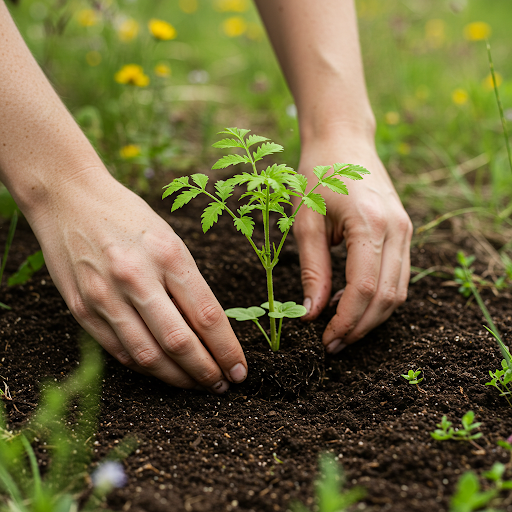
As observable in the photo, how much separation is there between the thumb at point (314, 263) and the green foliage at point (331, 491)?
21.5 inches

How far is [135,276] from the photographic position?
1215 millimetres

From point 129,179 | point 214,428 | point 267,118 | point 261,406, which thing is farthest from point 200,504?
point 267,118

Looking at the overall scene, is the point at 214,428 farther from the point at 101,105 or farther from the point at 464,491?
the point at 101,105

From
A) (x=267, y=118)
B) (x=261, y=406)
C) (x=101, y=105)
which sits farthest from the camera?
(x=267, y=118)

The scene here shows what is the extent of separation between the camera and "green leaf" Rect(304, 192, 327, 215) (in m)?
1.20

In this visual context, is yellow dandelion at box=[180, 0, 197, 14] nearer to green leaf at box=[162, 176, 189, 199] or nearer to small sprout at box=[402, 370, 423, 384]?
green leaf at box=[162, 176, 189, 199]

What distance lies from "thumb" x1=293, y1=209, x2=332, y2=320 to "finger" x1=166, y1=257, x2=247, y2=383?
1.21ft

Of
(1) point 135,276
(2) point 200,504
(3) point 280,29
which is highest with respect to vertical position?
(3) point 280,29

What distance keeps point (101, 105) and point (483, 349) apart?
2470mm

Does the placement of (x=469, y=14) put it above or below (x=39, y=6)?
below

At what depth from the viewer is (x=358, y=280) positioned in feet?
4.83

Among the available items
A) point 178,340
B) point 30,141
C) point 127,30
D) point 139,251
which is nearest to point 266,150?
point 139,251

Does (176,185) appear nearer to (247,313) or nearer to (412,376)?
(247,313)

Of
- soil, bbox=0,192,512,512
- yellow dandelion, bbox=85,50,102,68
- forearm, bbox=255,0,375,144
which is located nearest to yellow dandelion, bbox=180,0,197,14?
yellow dandelion, bbox=85,50,102,68
